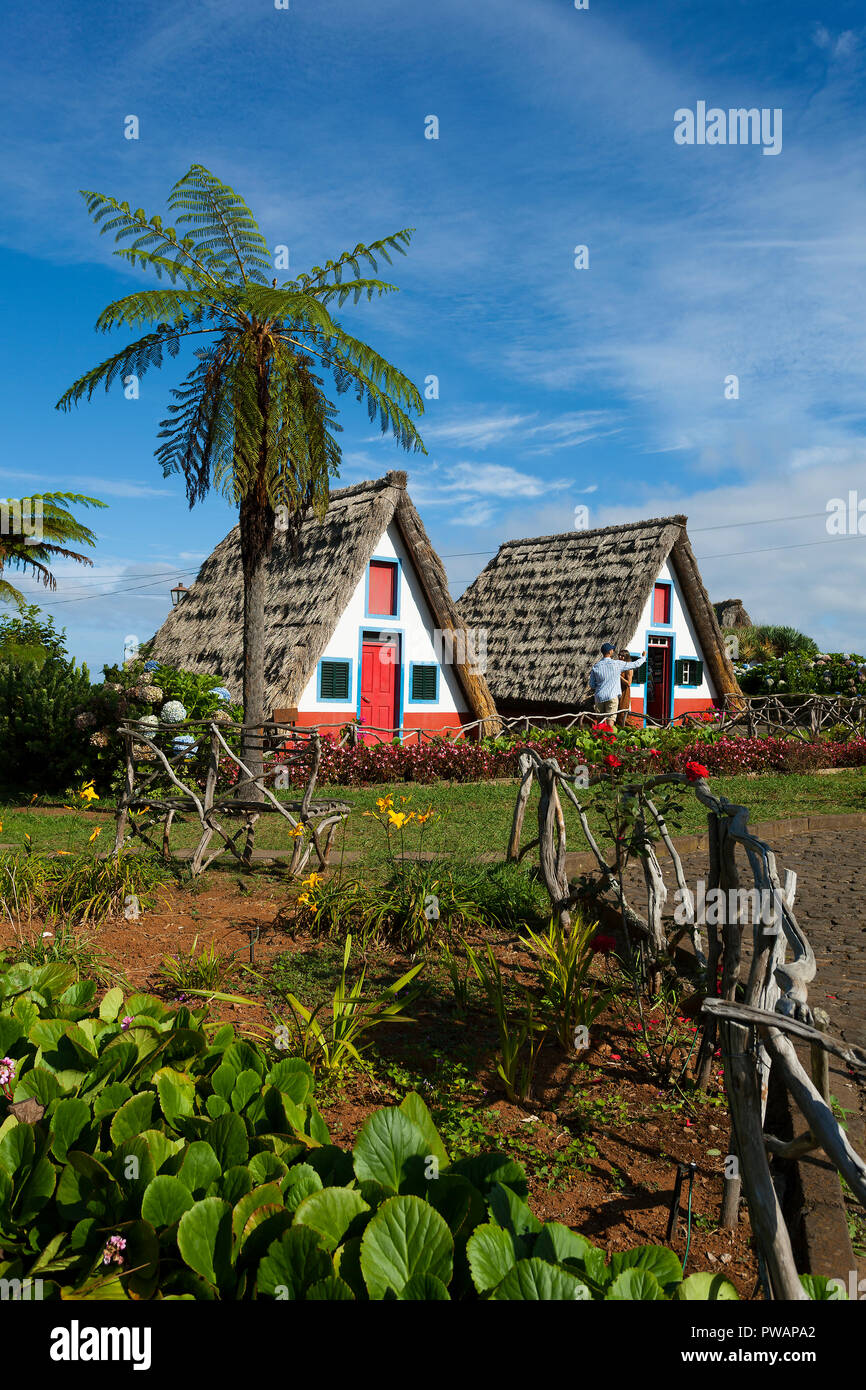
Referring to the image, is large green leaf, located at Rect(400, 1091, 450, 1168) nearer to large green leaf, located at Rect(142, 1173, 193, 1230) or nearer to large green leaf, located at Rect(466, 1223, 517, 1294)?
large green leaf, located at Rect(466, 1223, 517, 1294)

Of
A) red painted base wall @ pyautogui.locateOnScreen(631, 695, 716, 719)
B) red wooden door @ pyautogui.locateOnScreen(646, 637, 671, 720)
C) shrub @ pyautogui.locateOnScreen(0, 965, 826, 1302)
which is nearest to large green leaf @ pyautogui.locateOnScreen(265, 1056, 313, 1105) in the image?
shrub @ pyautogui.locateOnScreen(0, 965, 826, 1302)

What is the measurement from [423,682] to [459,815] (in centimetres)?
852

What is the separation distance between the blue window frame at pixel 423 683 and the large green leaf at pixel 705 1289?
56.2 ft

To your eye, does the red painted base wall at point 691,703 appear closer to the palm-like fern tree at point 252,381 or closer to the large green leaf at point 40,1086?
the palm-like fern tree at point 252,381

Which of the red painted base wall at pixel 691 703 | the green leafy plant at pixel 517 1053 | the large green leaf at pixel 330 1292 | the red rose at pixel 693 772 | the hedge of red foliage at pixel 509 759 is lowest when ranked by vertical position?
the green leafy plant at pixel 517 1053

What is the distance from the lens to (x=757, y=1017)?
1879 mm

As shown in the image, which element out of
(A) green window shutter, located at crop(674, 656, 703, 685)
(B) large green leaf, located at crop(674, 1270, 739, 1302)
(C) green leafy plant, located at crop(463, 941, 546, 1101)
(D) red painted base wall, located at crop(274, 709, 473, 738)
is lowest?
(C) green leafy plant, located at crop(463, 941, 546, 1101)

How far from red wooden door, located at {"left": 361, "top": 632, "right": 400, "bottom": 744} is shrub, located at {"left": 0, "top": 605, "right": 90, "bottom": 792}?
230 inches

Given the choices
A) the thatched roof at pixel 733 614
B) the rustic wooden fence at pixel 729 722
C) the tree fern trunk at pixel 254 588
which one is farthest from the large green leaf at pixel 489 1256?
the thatched roof at pixel 733 614

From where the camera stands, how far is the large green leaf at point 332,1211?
1.93m

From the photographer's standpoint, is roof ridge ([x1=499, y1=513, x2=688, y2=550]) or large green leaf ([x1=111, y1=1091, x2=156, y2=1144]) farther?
roof ridge ([x1=499, y1=513, x2=688, y2=550])

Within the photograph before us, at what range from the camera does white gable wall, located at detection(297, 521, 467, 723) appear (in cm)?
1764

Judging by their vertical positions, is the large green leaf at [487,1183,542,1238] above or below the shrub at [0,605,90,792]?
below
